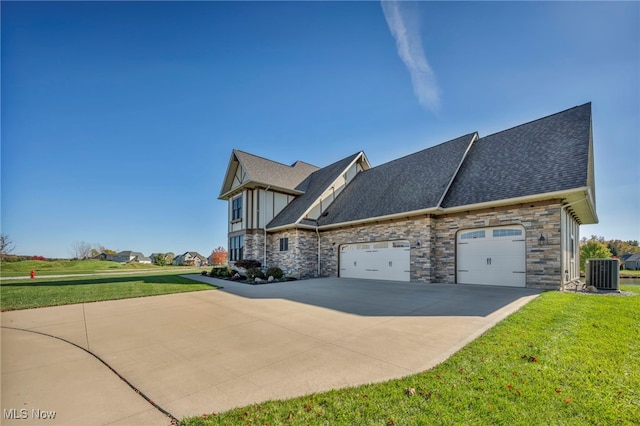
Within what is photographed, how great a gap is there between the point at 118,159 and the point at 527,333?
2311cm

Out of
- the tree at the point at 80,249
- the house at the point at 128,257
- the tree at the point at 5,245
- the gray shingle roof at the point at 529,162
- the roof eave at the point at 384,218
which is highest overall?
the gray shingle roof at the point at 529,162

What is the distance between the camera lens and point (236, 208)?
21938mm

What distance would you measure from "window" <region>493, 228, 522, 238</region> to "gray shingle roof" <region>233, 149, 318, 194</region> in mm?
Answer: 14195

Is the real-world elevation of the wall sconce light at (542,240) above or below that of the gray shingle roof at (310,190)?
below

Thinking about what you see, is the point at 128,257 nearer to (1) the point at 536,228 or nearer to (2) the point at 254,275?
(2) the point at 254,275

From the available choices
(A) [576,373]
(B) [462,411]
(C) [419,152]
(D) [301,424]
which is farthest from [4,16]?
(C) [419,152]

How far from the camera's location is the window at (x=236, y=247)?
20844mm

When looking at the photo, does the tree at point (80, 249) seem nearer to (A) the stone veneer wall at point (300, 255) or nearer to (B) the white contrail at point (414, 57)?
(A) the stone veneer wall at point (300, 255)

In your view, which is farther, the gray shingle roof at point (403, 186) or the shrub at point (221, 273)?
the shrub at point (221, 273)

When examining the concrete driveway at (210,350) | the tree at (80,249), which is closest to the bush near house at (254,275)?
the concrete driveway at (210,350)

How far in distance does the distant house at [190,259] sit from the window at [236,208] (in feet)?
181

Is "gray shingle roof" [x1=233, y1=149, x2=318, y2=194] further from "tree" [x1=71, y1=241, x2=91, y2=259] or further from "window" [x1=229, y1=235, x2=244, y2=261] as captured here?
"tree" [x1=71, y1=241, x2=91, y2=259]

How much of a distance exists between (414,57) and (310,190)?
11435 mm

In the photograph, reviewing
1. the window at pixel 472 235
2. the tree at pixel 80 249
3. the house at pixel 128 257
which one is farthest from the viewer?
the house at pixel 128 257
